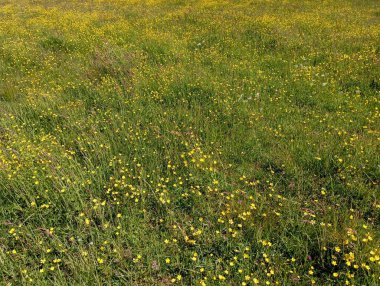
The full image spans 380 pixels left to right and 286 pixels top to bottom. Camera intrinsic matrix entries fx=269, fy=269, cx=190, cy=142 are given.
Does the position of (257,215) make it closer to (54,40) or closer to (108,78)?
(108,78)

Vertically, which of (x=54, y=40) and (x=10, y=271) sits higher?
(x=54, y=40)

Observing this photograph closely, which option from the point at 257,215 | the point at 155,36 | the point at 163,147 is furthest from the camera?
the point at 155,36

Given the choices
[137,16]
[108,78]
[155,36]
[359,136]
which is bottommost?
[359,136]

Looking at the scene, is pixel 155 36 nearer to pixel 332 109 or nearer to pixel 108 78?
pixel 108 78

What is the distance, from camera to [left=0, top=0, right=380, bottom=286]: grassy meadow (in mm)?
2975

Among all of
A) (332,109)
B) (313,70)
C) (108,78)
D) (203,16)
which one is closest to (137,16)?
(203,16)

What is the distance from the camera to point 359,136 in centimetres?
469

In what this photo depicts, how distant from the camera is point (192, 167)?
163 inches

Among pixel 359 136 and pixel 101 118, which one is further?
pixel 101 118

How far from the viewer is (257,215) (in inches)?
134

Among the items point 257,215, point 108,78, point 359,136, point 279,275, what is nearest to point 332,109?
point 359,136

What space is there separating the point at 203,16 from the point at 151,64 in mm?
6952

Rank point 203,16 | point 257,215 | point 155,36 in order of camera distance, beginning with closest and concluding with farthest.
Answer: point 257,215 < point 155,36 < point 203,16

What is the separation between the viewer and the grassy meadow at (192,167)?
2.97 metres
